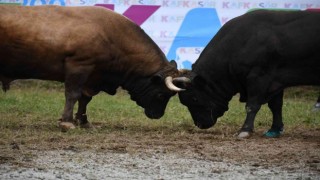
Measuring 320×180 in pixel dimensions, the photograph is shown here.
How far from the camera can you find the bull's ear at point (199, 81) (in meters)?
10.1

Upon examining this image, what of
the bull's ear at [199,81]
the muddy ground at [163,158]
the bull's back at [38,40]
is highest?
the bull's back at [38,40]

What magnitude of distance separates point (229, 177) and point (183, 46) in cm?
970

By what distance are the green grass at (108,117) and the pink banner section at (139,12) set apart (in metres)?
1.72

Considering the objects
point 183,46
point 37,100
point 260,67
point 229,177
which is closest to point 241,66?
point 260,67

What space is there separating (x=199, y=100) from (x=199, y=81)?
295mm

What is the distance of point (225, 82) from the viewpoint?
10.2m

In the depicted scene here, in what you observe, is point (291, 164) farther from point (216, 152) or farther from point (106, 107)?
point (106, 107)

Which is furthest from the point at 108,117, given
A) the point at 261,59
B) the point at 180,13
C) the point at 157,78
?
the point at 180,13

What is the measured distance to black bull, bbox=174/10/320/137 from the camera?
31.7 ft

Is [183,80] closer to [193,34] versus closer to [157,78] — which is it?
[157,78]

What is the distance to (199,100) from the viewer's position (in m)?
10.3

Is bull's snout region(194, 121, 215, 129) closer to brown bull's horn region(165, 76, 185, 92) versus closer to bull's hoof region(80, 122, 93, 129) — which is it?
brown bull's horn region(165, 76, 185, 92)

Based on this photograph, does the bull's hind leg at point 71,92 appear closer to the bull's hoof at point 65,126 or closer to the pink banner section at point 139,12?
the bull's hoof at point 65,126

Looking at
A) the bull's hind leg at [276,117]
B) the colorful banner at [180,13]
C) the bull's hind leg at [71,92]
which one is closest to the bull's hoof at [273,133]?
the bull's hind leg at [276,117]
